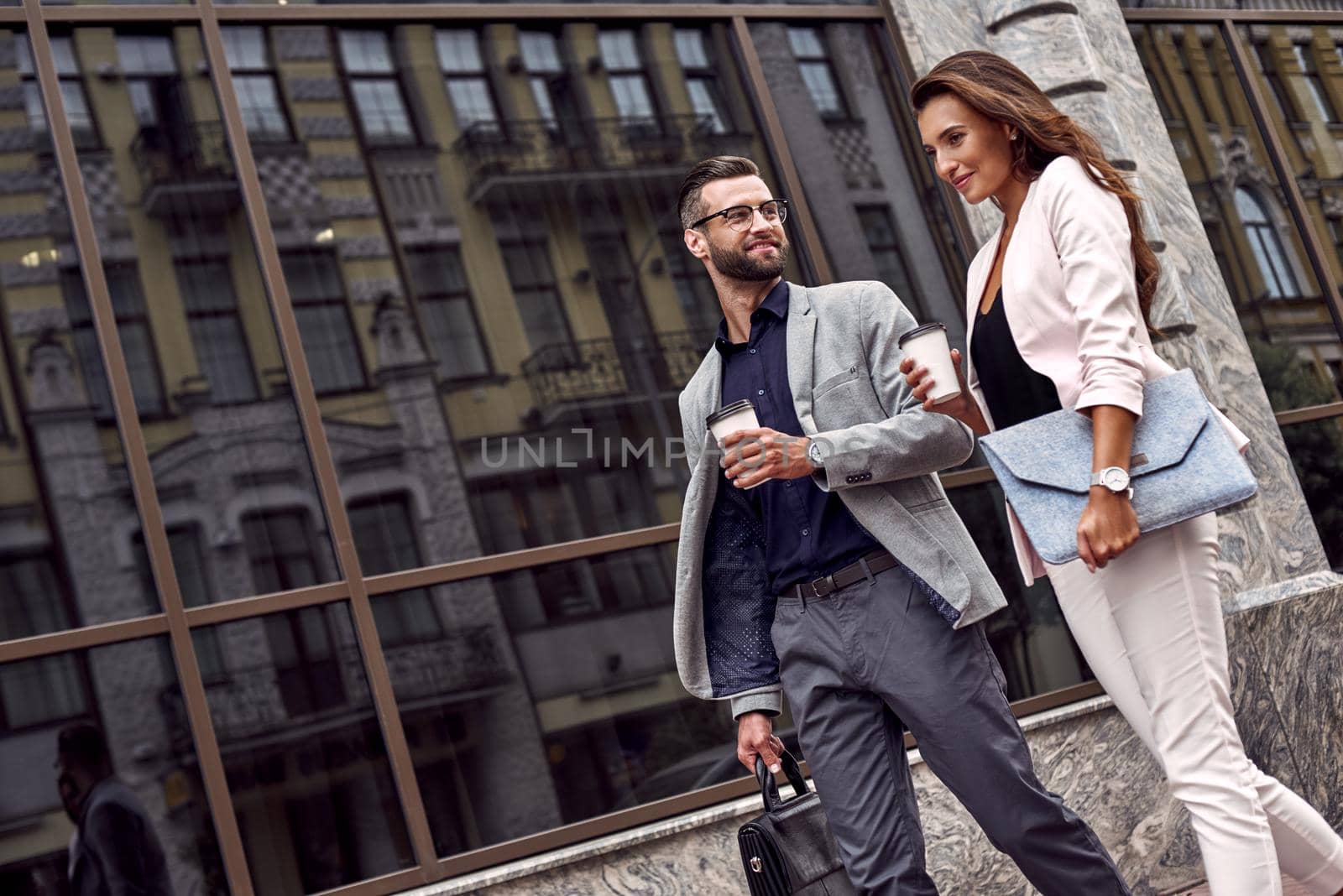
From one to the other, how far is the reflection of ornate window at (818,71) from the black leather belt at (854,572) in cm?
334

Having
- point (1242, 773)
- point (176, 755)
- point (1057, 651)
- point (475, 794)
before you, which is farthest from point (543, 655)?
point (1242, 773)

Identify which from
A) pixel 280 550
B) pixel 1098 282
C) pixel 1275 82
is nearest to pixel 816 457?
pixel 1098 282

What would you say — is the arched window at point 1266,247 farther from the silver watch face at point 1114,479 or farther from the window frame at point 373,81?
the silver watch face at point 1114,479

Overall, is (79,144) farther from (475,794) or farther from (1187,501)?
(1187,501)

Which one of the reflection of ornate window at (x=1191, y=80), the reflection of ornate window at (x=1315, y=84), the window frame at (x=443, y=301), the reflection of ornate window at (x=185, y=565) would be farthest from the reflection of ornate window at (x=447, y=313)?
the reflection of ornate window at (x=1315, y=84)

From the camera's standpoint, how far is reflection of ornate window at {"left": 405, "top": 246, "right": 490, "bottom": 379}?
5051mm

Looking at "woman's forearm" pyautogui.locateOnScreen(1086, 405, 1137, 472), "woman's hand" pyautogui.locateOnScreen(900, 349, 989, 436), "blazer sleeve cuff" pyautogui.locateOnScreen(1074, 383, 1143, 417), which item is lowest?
"woman's forearm" pyautogui.locateOnScreen(1086, 405, 1137, 472)

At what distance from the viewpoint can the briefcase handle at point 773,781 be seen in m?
3.27

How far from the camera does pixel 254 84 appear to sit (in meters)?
5.06

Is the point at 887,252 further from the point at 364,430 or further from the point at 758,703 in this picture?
the point at 758,703

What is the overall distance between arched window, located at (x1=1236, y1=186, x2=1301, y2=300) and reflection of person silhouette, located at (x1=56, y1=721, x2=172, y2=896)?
570 cm

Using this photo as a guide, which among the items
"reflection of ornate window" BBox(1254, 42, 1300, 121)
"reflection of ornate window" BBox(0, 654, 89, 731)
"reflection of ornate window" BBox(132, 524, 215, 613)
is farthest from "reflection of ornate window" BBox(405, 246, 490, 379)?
"reflection of ornate window" BBox(1254, 42, 1300, 121)

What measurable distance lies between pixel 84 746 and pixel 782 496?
2367 millimetres

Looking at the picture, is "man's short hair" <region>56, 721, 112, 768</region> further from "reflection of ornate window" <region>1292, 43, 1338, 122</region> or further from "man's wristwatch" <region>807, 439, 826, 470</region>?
"reflection of ornate window" <region>1292, 43, 1338, 122</region>
